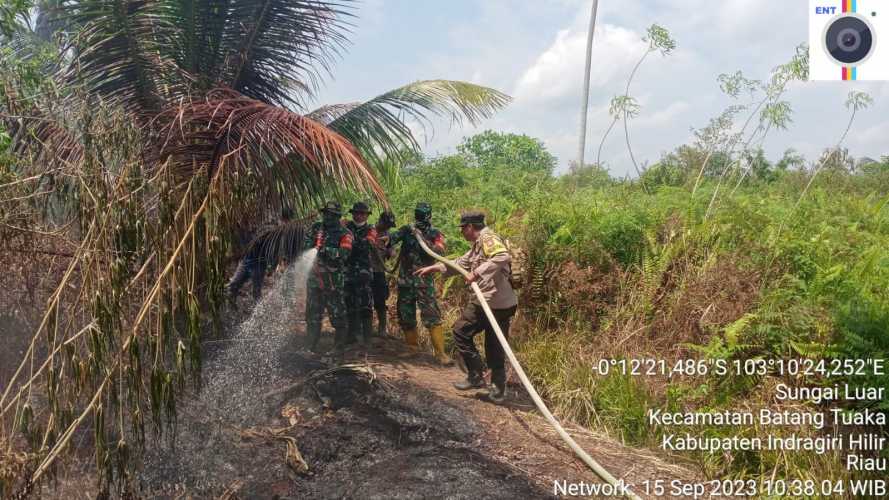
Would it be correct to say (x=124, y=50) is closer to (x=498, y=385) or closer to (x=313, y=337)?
(x=313, y=337)

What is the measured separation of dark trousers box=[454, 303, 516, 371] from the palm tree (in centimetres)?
150

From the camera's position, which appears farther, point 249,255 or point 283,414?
point 249,255

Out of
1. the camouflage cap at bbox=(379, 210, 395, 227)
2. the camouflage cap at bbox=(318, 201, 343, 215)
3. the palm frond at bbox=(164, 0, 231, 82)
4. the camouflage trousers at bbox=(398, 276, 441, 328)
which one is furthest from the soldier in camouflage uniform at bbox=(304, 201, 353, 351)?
the palm frond at bbox=(164, 0, 231, 82)

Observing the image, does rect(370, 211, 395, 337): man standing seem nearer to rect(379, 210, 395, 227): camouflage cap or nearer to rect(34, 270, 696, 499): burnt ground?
rect(379, 210, 395, 227): camouflage cap

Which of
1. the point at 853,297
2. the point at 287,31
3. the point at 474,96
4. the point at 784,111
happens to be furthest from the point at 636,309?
the point at 287,31

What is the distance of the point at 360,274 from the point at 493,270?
2.11 metres

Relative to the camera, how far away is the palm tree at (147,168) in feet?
11.7

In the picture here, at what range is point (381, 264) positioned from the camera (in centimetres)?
779

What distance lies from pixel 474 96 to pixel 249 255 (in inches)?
118

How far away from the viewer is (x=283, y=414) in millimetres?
5805

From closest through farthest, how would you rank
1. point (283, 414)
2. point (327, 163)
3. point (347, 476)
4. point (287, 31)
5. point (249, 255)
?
point (347, 476) → point (327, 163) → point (283, 414) → point (287, 31) → point (249, 255)

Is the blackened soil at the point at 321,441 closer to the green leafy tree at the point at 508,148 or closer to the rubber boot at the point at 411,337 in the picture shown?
the rubber boot at the point at 411,337

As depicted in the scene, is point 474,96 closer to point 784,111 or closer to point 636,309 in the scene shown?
point 636,309

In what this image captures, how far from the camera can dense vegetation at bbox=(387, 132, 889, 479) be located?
18.9 ft
